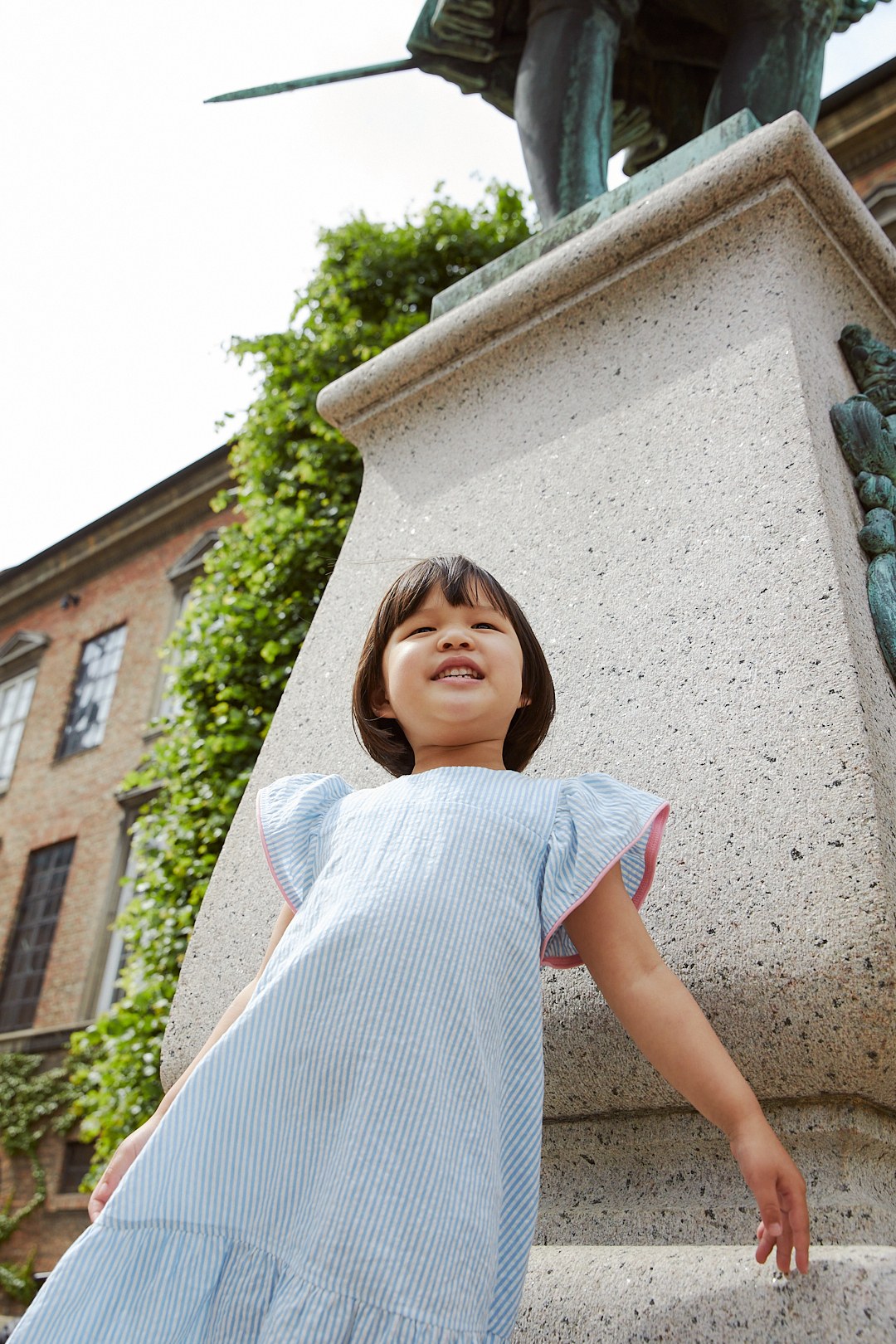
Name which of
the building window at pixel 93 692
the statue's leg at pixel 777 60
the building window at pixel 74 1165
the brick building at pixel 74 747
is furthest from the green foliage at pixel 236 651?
the building window at pixel 93 692

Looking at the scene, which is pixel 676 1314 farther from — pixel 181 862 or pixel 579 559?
pixel 181 862

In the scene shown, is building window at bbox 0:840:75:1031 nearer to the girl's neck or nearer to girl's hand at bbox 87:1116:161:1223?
girl's hand at bbox 87:1116:161:1223

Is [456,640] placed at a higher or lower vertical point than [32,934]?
lower

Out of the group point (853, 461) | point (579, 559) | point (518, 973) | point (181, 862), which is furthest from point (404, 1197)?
point (181, 862)

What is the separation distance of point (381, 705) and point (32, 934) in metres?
14.5

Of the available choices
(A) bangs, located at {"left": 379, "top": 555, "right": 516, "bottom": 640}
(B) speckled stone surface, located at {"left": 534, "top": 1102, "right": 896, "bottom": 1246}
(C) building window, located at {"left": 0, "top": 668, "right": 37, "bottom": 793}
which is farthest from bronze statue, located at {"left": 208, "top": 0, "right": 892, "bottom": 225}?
(C) building window, located at {"left": 0, "top": 668, "right": 37, "bottom": 793}

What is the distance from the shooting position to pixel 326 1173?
0.86 metres

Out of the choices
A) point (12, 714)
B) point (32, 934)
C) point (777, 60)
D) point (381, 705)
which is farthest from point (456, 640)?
point (12, 714)

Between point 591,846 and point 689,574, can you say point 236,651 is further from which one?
point 591,846

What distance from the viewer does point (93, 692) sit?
617 inches

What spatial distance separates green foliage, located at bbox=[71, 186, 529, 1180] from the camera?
4.19 m

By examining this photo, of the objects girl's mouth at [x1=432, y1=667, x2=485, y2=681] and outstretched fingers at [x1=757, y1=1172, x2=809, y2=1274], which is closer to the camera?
outstretched fingers at [x1=757, y1=1172, x2=809, y2=1274]

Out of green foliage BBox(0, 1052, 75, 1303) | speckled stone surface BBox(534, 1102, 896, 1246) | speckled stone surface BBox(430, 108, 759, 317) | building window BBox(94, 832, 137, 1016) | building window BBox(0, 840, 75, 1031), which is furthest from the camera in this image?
building window BBox(0, 840, 75, 1031)

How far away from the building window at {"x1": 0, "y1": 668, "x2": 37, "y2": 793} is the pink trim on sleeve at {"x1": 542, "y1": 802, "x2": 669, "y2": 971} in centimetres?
1648
